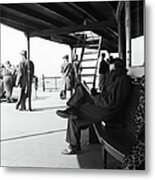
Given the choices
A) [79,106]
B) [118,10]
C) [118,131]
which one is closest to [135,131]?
[118,131]

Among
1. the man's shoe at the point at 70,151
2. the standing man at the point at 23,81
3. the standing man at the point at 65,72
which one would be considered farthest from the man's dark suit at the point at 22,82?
the man's shoe at the point at 70,151

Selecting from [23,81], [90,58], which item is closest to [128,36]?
[90,58]

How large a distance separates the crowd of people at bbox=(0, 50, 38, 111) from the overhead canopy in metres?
0.23

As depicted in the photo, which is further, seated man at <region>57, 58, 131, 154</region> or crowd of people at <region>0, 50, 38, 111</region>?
crowd of people at <region>0, 50, 38, 111</region>

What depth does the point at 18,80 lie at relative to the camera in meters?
2.52

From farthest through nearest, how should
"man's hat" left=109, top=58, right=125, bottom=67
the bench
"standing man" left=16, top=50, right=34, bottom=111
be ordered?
"standing man" left=16, top=50, right=34, bottom=111, "man's hat" left=109, top=58, right=125, bottom=67, the bench

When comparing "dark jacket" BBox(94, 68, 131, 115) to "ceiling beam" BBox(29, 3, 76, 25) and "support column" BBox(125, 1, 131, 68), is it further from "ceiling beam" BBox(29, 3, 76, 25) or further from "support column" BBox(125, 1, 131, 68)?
"ceiling beam" BBox(29, 3, 76, 25)

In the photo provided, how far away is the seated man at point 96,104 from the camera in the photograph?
7.63 feet

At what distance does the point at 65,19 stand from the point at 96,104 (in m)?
0.69

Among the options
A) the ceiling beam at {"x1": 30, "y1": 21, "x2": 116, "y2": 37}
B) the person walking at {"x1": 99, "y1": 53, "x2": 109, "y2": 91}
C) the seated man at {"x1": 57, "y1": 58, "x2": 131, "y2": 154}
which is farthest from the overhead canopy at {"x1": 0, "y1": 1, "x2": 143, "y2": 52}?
the seated man at {"x1": 57, "y1": 58, "x2": 131, "y2": 154}

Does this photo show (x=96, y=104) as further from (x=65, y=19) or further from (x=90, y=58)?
(x=65, y=19)

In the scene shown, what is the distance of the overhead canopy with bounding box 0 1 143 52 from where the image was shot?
2.37 m

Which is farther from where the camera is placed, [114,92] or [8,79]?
[8,79]

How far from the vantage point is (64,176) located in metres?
2.45
